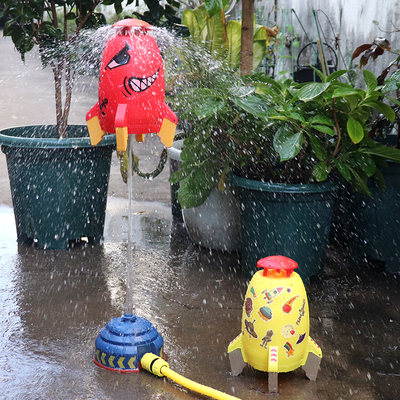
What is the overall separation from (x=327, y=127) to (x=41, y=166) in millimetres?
1745

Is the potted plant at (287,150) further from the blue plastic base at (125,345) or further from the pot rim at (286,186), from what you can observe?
the blue plastic base at (125,345)

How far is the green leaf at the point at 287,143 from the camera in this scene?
3.18 metres

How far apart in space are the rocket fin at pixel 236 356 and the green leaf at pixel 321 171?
1060 millimetres

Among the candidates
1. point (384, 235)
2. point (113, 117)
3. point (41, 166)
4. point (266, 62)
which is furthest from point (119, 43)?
point (266, 62)

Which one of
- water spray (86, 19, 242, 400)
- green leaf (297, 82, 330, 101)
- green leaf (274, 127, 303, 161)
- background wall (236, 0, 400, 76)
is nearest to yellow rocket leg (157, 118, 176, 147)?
water spray (86, 19, 242, 400)

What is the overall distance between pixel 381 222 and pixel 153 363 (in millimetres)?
1844

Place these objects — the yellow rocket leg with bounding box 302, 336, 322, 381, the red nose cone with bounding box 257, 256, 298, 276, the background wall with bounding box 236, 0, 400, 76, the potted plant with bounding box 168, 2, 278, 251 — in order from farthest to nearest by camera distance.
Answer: the background wall with bounding box 236, 0, 400, 76
the potted plant with bounding box 168, 2, 278, 251
the yellow rocket leg with bounding box 302, 336, 322, 381
the red nose cone with bounding box 257, 256, 298, 276

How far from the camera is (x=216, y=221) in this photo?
4090 mm

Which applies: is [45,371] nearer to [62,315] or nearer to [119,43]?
[62,315]

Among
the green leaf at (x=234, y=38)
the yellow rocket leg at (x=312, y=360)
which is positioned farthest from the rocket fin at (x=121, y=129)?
the green leaf at (x=234, y=38)

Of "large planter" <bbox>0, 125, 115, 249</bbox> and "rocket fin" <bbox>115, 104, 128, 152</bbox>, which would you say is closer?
"rocket fin" <bbox>115, 104, 128, 152</bbox>

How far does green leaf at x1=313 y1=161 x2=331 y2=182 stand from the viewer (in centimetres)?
334

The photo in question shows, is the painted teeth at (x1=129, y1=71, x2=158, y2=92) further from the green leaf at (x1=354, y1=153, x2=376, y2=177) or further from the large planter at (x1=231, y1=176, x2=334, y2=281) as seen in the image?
the green leaf at (x1=354, y1=153, x2=376, y2=177)

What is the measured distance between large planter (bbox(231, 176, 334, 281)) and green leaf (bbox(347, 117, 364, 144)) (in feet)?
1.16
